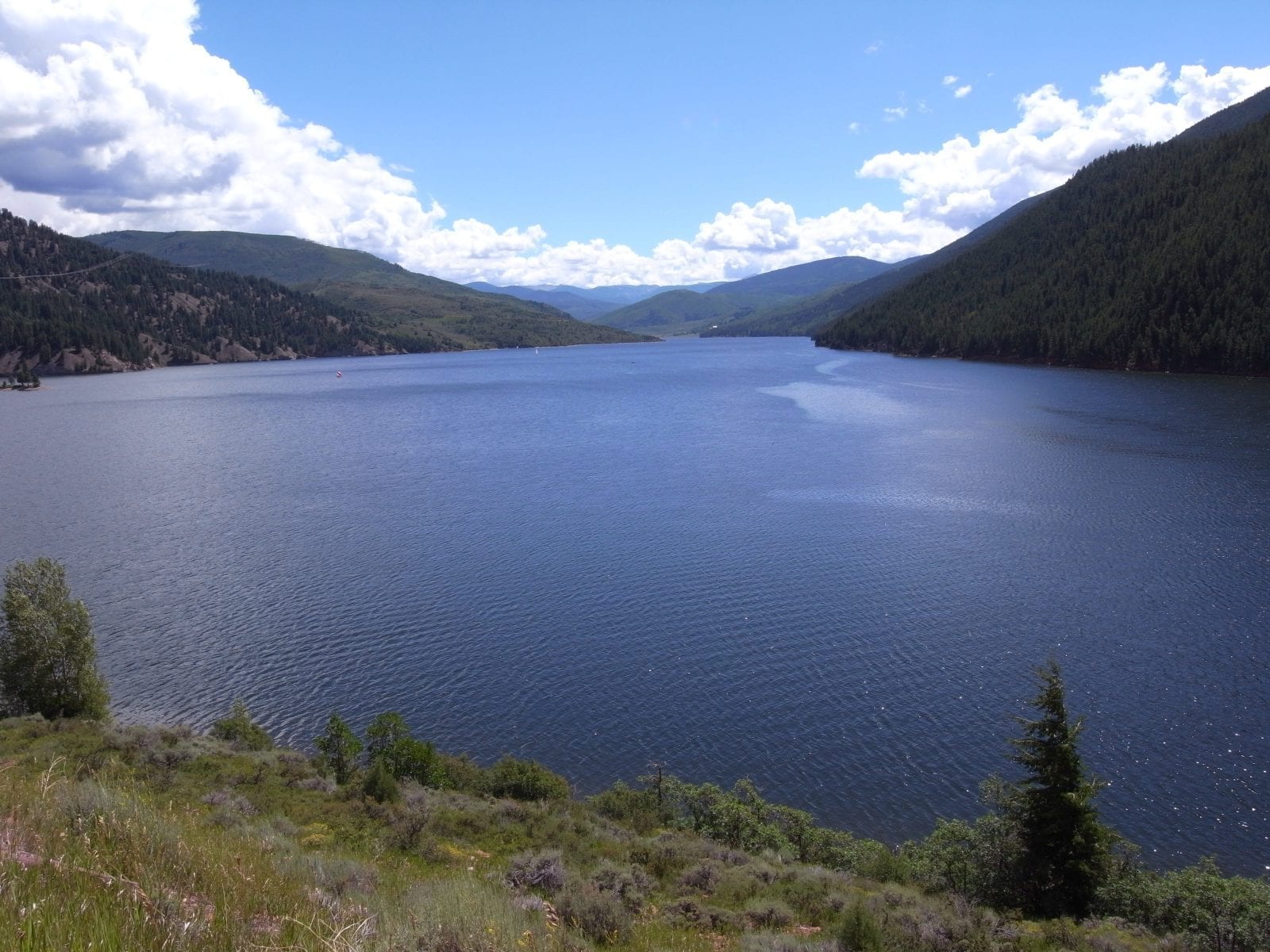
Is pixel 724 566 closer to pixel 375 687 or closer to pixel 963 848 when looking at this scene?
pixel 375 687

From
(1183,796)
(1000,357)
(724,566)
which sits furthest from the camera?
(1000,357)

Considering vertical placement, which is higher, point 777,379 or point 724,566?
point 777,379

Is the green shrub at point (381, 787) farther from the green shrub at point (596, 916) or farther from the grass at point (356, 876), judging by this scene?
the green shrub at point (596, 916)

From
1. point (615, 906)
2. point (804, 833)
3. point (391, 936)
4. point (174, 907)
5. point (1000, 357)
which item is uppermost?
point (1000, 357)

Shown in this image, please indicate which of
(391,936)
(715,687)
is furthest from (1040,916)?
(391,936)

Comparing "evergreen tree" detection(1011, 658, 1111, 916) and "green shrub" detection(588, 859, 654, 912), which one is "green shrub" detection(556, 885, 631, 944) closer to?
"green shrub" detection(588, 859, 654, 912)

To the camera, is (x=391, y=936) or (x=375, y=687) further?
(x=375, y=687)

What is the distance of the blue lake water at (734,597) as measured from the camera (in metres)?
27.8

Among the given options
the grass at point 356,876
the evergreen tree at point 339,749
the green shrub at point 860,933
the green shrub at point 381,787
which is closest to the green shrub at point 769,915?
the grass at point 356,876

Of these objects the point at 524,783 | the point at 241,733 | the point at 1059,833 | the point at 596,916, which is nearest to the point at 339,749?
the point at 241,733

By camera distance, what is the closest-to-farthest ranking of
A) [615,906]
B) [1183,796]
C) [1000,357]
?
1. [615,906]
2. [1183,796]
3. [1000,357]

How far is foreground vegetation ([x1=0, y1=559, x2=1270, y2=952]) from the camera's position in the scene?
22.1ft

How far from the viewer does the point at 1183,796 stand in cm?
2442

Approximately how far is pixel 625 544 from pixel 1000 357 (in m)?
159
